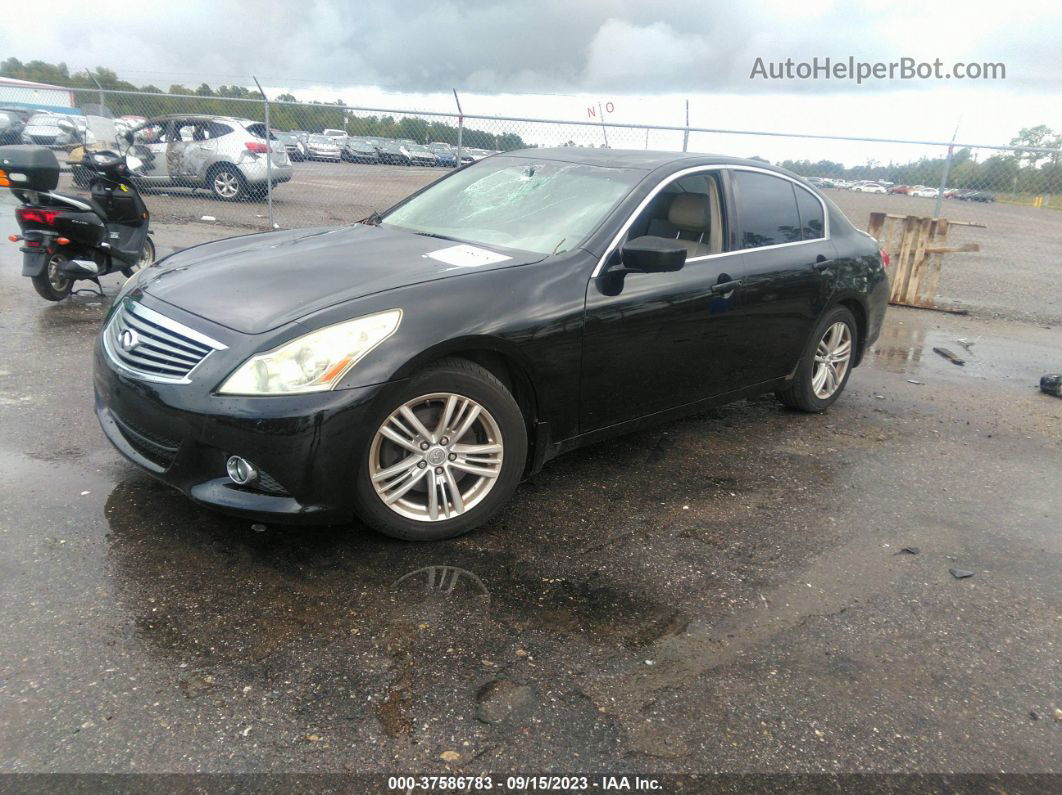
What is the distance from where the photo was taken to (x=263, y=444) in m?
2.96

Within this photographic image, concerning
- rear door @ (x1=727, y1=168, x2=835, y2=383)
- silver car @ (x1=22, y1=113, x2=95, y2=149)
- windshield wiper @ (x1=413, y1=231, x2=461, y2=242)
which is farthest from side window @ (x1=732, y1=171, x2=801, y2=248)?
silver car @ (x1=22, y1=113, x2=95, y2=149)

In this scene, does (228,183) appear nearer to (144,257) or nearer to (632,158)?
(144,257)

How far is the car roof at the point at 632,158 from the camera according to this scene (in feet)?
14.6

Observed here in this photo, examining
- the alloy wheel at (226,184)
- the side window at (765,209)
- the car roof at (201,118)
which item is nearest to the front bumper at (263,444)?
the side window at (765,209)

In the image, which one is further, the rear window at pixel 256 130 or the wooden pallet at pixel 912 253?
the rear window at pixel 256 130

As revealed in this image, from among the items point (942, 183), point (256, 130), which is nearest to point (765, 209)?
point (942, 183)

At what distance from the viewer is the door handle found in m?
4.38

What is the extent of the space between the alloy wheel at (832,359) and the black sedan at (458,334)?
1.43ft

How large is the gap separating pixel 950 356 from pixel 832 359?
2.82 metres

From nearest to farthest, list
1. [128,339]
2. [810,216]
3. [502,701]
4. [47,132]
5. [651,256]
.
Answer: [502,701] < [128,339] < [651,256] < [810,216] < [47,132]

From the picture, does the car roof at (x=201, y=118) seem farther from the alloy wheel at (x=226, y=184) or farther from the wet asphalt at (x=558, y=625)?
the wet asphalt at (x=558, y=625)

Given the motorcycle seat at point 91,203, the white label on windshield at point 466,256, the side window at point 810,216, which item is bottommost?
the motorcycle seat at point 91,203

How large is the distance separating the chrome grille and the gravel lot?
7424 millimetres

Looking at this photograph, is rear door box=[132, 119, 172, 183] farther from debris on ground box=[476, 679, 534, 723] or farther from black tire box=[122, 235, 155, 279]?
debris on ground box=[476, 679, 534, 723]
